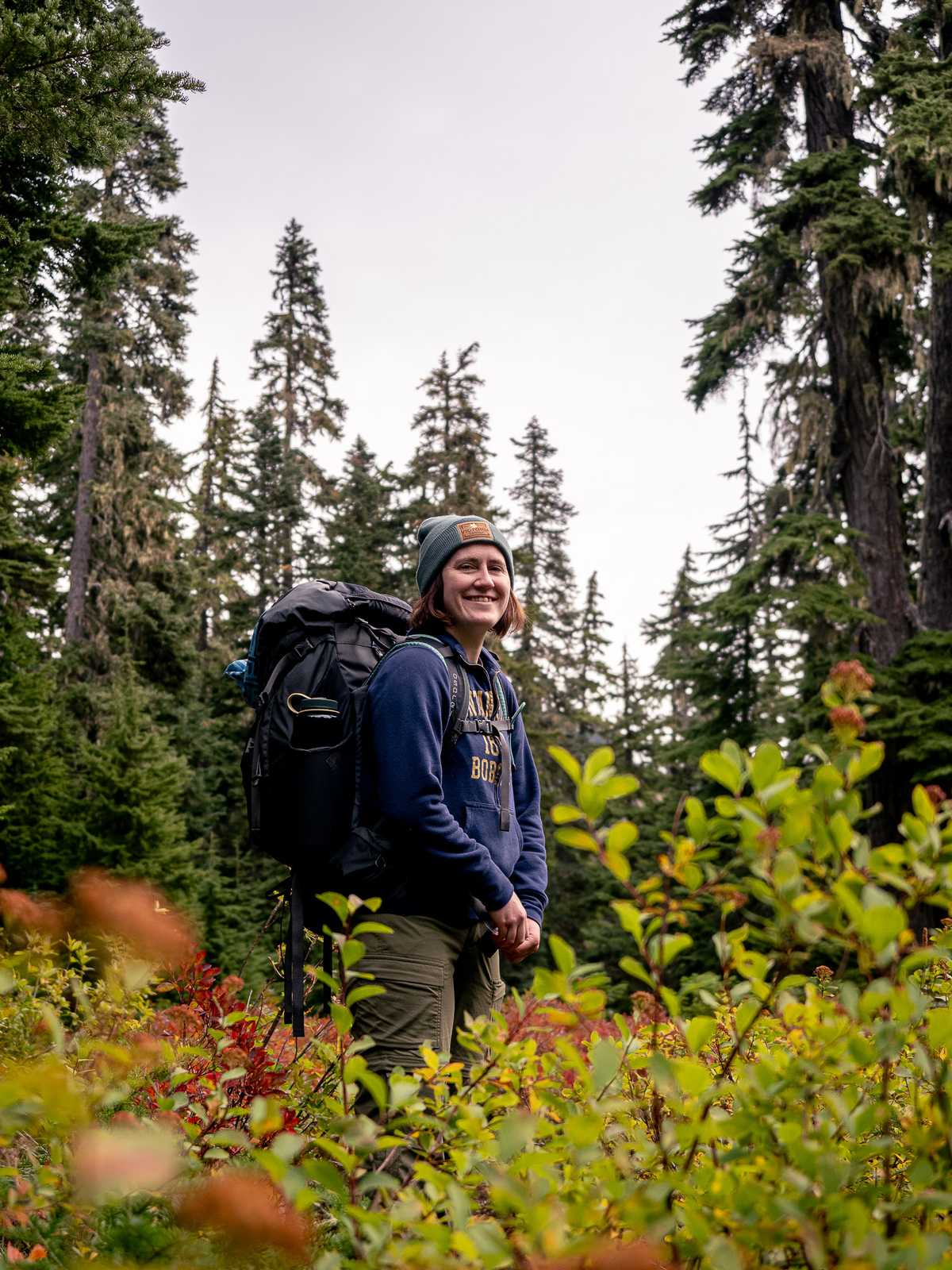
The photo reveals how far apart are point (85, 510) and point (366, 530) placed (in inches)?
299

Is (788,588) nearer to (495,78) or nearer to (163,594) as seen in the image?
(495,78)

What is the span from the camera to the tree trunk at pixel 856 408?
11391 mm

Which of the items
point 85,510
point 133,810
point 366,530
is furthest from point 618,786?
point 366,530

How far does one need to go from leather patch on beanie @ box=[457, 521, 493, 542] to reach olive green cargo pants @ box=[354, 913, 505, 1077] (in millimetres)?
1251

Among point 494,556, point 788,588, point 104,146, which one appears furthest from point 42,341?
point 494,556

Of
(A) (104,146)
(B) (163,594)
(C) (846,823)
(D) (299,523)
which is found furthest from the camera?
(D) (299,523)

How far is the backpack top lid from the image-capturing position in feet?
10.3

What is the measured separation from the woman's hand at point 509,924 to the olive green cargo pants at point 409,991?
0.12 metres

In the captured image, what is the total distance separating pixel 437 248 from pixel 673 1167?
21.3 meters

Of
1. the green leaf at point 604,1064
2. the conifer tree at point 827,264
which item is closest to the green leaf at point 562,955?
the green leaf at point 604,1064

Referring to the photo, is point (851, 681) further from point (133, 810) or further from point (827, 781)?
point (133, 810)

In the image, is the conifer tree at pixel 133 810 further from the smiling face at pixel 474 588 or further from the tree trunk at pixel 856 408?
the smiling face at pixel 474 588

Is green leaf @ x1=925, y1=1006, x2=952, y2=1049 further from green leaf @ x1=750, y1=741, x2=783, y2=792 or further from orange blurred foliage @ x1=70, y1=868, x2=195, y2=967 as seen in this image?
orange blurred foliage @ x1=70, y1=868, x2=195, y2=967

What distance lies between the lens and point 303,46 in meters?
12.3
